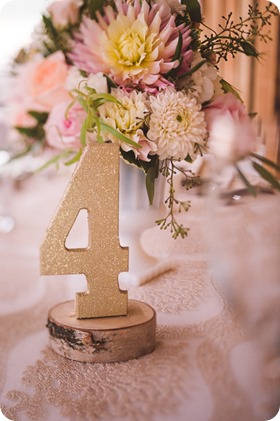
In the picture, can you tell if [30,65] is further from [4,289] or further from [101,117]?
[4,289]

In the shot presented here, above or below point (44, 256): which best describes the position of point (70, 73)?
above

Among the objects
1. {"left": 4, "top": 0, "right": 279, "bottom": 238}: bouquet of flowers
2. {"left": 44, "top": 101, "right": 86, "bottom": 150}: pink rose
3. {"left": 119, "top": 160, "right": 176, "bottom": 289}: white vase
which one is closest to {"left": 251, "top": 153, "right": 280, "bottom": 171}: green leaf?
{"left": 4, "top": 0, "right": 279, "bottom": 238}: bouquet of flowers

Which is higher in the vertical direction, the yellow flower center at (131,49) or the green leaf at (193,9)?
the green leaf at (193,9)

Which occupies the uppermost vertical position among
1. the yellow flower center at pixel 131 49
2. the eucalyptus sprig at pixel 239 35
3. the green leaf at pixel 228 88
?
the eucalyptus sprig at pixel 239 35

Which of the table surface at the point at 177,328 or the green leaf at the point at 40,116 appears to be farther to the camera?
the green leaf at the point at 40,116

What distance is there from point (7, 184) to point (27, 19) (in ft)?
0.76

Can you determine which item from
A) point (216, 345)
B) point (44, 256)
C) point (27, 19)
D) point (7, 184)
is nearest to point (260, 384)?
point (216, 345)

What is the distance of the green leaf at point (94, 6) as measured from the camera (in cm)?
65

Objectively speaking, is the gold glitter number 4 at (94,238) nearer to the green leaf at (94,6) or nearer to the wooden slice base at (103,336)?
the wooden slice base at (103,336)

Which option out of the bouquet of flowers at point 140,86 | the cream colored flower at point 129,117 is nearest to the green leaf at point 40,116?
the bouquet of flowers at point 140,86

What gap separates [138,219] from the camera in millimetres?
724

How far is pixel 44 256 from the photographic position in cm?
63

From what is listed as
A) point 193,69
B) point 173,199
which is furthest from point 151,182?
point 193,69

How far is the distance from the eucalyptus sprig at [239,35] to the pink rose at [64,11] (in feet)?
0.53
